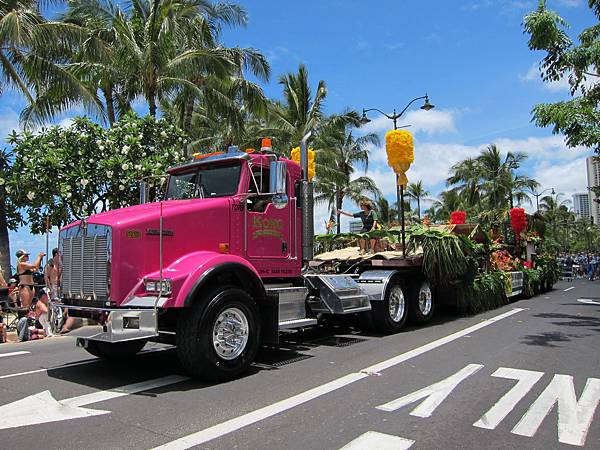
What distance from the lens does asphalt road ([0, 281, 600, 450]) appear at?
405 centimetres

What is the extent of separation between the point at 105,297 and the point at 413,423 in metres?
3.51

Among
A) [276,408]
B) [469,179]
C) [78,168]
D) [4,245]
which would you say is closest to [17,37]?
[78,168]

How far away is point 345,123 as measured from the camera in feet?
92.1

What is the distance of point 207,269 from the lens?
5.72m

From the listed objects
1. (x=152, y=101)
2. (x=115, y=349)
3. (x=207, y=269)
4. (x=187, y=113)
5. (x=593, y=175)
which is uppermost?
(x=593, y=175)

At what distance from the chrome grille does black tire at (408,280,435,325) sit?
6084mm

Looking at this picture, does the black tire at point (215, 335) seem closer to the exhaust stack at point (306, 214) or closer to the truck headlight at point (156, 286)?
the truck headlight at point (156, 286)

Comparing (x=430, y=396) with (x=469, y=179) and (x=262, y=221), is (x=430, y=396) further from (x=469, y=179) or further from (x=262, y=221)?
(x=469, y=179)

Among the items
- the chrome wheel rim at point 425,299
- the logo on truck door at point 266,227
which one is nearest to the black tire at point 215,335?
the logo on truck door at point 266,227

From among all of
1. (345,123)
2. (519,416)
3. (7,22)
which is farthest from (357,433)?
(345,123)

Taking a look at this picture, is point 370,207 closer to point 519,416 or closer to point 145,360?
point 145,360

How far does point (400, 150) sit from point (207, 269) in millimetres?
5608

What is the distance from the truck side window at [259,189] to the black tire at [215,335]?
137 centimetres

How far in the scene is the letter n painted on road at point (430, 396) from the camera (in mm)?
4734
